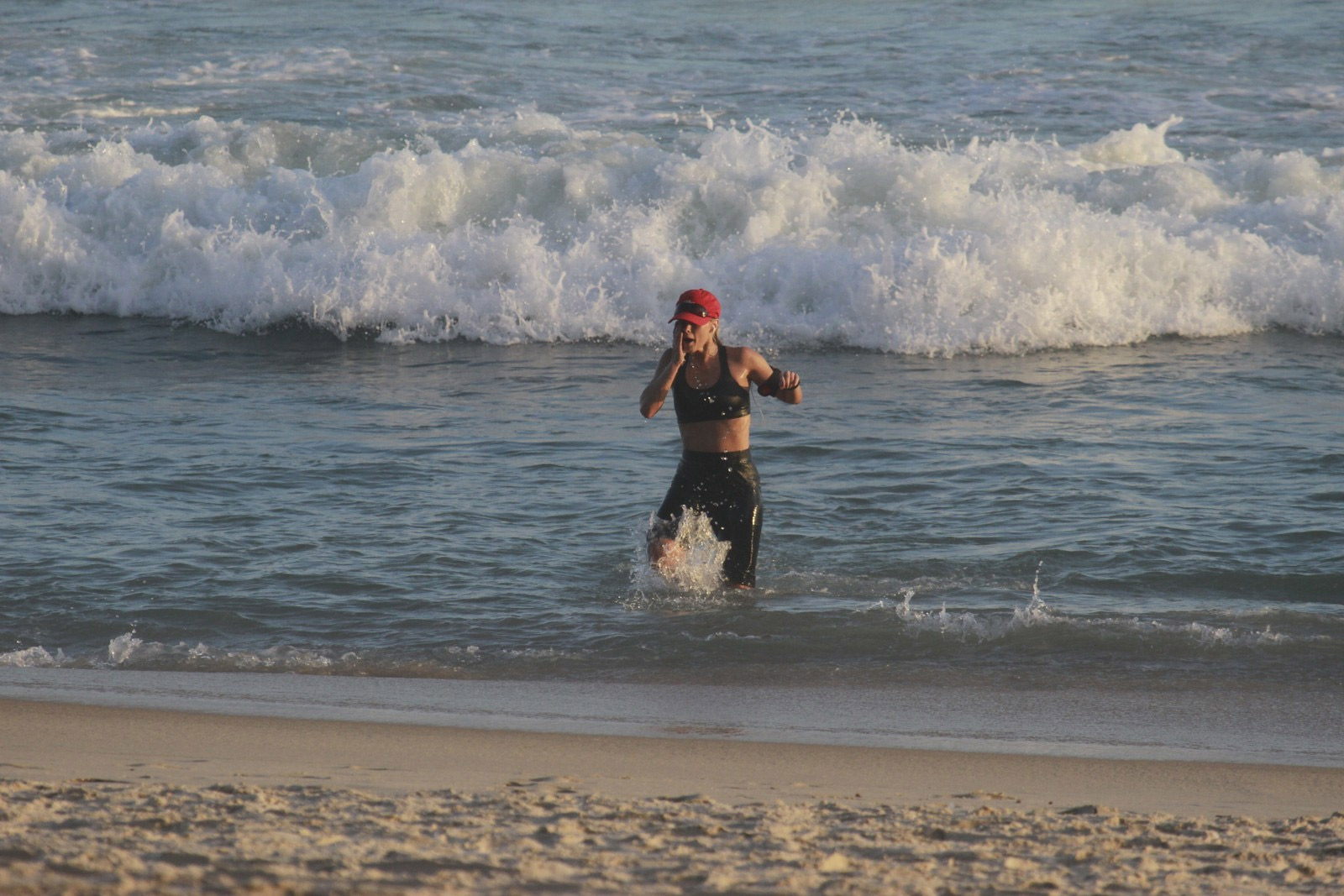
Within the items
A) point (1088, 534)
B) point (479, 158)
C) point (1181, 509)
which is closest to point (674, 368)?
point (1088, 534)

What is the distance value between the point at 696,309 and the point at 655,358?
5593 millimetres

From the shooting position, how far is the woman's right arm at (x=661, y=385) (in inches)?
246

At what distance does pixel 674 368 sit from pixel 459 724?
2105mm

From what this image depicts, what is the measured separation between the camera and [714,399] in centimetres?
654

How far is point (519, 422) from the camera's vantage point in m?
9.68

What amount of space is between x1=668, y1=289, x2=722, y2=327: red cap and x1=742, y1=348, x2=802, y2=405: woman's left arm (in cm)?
24

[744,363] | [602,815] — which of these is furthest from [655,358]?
[602,815]

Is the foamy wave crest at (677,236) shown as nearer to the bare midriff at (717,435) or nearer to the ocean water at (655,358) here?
the ocean water at (655,358)

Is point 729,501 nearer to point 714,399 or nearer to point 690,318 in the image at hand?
point 714,399

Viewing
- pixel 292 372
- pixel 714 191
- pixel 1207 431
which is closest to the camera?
pixel 1207 431

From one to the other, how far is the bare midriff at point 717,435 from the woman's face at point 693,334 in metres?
0.38

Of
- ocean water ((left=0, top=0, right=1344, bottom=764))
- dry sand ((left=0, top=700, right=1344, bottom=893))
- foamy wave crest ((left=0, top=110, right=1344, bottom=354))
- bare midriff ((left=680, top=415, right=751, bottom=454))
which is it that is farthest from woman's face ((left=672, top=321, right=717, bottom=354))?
foamy wave crest ((left=0, top=110, right=1344, bottom=354))

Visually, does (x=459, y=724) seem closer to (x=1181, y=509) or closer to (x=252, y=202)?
(x=1181, y=509)

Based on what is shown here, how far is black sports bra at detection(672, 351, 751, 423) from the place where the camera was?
21.4ft
